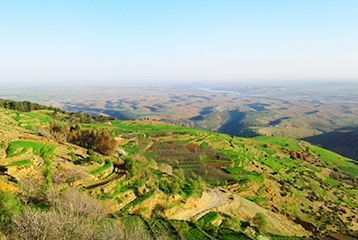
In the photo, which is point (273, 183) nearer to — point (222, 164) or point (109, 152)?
point (222, 164)

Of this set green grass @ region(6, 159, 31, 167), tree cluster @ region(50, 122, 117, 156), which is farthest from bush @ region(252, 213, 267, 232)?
green grass @ region(6, 159, 31, 167)

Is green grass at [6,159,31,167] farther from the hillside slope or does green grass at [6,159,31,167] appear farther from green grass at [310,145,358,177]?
green grass at [310,145,358,177]

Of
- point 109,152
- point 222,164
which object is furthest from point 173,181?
point 222,164

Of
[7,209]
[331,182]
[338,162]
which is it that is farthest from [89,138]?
[338,162]

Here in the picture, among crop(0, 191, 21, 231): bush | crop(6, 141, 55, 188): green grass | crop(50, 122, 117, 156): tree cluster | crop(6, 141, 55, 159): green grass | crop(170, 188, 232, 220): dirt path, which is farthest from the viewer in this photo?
crop(50, 122, 117, 156): tree cluster

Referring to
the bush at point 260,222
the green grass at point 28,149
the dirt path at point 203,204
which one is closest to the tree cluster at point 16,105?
the green grass at point 28,149

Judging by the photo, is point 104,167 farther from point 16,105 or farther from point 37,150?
point 16,105
